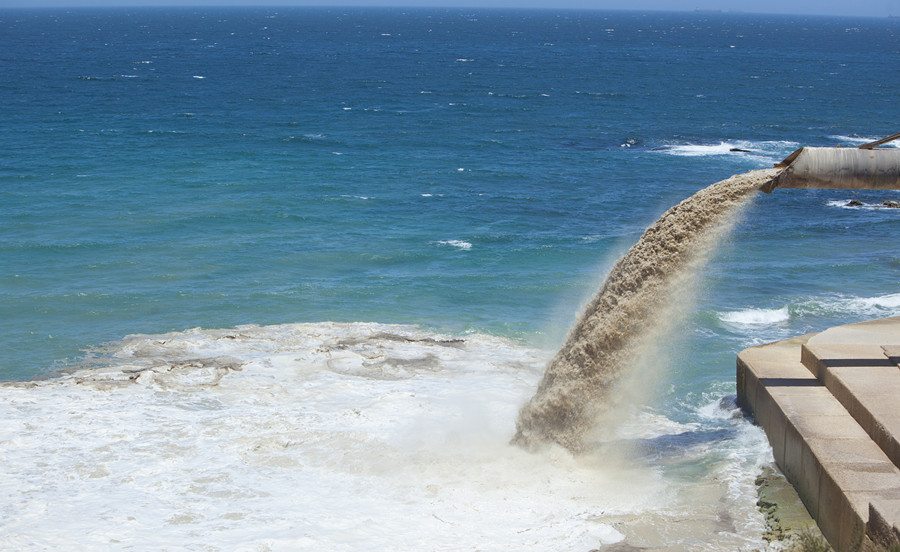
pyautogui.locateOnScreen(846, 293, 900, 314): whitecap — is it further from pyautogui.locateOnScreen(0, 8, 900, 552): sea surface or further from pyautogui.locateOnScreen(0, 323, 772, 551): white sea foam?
pyautogui.locateOnScreen(0, 323, 772, 551): white sea foam

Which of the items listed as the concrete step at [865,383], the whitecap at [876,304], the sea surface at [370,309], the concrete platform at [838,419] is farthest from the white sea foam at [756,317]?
the concrete step at [865,383]

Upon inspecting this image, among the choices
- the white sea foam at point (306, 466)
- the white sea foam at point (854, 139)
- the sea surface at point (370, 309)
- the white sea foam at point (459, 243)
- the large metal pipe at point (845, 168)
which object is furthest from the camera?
the white sea foam at point (854, 139)

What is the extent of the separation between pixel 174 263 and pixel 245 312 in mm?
5128

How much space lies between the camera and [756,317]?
2081 cm

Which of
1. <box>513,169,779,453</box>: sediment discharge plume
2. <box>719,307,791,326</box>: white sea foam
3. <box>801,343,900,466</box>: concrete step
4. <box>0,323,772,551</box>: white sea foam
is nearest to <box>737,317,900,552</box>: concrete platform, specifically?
<box>801,343,900,466</box>: concrete step

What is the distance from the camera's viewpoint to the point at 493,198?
33.9 meters

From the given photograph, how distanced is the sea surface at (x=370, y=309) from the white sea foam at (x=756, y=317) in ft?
0.38

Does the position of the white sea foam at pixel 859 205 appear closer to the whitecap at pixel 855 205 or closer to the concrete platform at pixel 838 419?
the whitecap at pixel 855 205

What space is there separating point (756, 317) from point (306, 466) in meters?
13.0

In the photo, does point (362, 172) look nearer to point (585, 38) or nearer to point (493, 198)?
point (493, 198)

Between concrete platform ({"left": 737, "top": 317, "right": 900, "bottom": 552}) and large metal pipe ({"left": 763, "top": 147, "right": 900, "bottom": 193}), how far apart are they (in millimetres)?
2854

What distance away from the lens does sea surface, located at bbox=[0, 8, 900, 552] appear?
36.6ft

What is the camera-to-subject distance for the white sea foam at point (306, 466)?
10445mm

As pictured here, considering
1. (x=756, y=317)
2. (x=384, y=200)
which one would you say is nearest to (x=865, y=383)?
(x=756, y=317)
